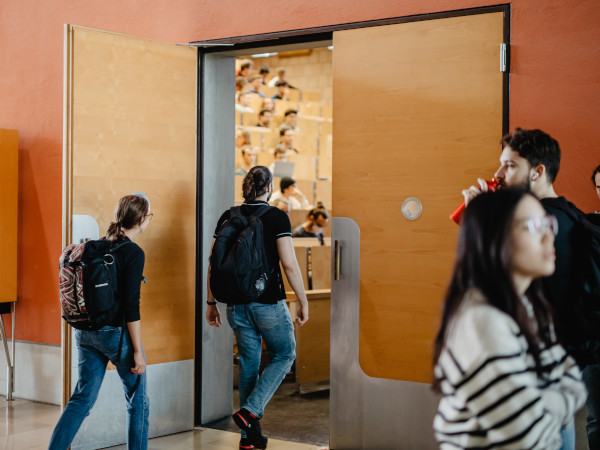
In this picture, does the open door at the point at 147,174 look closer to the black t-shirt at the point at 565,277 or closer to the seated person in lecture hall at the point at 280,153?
the black t-shirt at the point at 565,277

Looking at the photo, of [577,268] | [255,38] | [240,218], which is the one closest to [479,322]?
[577,268]

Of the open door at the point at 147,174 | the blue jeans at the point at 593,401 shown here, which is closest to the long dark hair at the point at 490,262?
the blue jeans at the point at 593,401

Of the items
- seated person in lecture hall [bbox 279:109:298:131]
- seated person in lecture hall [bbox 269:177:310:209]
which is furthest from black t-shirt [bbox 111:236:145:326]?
seated person in lecture hall [bbox 279:109:298:131]

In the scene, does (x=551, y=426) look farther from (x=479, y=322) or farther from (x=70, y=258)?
(x=70, y=258)

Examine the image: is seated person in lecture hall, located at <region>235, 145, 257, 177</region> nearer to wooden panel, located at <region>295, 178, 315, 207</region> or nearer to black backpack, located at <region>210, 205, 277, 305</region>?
wooden panel, located at <region>295, 178, 315, 207</region>

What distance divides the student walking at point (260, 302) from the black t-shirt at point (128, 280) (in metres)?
0.57

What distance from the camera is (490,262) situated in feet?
4.12

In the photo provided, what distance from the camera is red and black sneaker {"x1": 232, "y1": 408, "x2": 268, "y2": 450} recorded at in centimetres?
341

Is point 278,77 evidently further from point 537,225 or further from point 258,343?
point 537,225

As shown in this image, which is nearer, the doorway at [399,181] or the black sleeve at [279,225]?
the doorway at [399,181]

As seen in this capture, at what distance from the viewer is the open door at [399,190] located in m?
3.23

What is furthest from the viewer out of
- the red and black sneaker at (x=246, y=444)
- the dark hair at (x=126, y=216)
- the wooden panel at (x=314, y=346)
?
the wooden panel at (x=314, y=346)

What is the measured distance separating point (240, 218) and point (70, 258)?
2.87 feet

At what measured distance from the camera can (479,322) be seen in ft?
4.01
